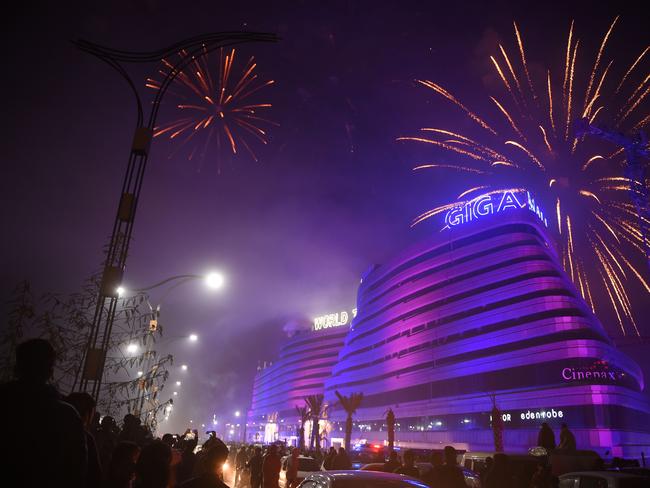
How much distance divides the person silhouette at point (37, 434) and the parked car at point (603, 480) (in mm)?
9830

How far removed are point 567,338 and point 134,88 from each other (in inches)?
2317

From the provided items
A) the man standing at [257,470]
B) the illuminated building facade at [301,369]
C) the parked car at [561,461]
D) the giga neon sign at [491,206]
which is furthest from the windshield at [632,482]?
the illuminated building facade at [301,369]

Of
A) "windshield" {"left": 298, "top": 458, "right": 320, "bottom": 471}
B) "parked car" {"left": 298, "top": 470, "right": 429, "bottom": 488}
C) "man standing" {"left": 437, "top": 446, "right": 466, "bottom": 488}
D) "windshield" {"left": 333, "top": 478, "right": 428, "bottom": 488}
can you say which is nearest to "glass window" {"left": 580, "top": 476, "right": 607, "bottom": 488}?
"man standing" {"left": 437, "top": 446, "right": 466, "bottom": 488}

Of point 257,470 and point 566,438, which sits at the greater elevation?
point 566,438

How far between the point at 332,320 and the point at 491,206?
245 feet

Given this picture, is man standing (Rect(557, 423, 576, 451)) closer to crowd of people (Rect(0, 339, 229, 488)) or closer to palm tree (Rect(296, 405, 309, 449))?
crowd of people (Rect(0, 339, 229, 488))

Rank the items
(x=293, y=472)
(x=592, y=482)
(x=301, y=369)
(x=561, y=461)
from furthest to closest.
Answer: (x=301, y=369) → (x=293, y=472) → (x=561, y=461) → (x=592, y=482)

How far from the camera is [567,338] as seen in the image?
56.3m

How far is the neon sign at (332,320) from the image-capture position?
138 m

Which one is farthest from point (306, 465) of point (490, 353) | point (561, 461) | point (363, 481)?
point (490, 353)

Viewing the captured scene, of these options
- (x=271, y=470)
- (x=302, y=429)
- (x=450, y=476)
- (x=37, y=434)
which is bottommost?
(x=271, y=470)

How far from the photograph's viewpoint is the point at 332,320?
141000 millimetres

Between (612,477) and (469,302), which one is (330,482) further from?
(469,302)

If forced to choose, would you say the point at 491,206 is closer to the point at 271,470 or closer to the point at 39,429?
the point at 271,470
